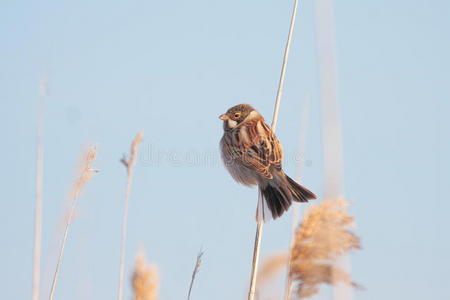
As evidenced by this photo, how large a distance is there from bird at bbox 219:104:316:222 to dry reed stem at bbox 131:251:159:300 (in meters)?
0.74

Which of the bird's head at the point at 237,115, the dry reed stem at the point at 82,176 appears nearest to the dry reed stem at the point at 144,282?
the dry reed stem at the point at 82,176

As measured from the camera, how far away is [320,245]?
2.33 metres

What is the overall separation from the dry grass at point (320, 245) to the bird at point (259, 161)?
1.62ft

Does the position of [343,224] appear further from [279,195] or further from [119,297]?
[119,297]

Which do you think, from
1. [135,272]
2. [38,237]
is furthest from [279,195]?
[38,237]

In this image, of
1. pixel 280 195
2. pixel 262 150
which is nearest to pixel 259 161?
pixel 262 150

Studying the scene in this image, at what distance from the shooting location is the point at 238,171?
3.78 metres

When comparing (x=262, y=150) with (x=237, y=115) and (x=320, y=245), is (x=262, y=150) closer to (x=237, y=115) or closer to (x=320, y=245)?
(x=237, y=115)

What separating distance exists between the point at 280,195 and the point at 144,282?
120 cm

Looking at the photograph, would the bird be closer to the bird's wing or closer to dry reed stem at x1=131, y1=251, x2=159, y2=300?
the bird's wing

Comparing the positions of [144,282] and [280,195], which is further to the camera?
[280,195]

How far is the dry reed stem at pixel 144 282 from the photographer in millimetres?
2465

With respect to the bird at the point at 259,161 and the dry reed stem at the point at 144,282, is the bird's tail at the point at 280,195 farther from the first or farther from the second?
the dry reed stem at the point at 144,282

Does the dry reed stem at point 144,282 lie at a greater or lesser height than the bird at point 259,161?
lesser
